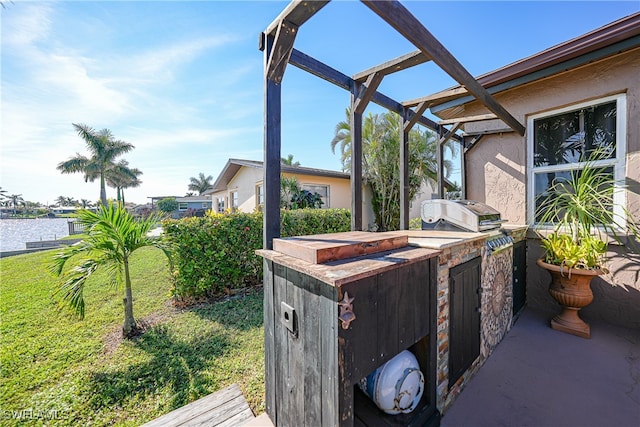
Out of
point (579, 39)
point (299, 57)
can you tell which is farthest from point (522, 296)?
point (299, 57)

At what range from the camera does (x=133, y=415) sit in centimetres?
206

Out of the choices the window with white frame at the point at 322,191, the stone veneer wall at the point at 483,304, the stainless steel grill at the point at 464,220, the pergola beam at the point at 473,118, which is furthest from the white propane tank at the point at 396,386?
the window with white frame at the point at 322,191

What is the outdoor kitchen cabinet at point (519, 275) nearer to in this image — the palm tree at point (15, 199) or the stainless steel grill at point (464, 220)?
the stainless steel grill at point (464, 220)

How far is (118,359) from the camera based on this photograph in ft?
9.16

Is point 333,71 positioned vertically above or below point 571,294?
above

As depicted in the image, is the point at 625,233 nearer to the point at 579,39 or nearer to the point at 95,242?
the point at 579,39

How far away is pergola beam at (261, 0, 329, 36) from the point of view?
143 cm

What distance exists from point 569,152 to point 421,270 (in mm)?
3978

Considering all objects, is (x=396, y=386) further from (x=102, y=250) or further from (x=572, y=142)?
(x=572, y=142)

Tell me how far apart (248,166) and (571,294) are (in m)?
10.6

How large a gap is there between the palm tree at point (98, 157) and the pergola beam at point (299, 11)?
1065 inches

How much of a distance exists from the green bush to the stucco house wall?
4.37 metres

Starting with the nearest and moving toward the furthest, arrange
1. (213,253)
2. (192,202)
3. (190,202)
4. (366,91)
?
(366,91) < (213,253) < (190,202) < (192,202)

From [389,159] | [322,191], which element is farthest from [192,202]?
[389,159]
